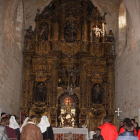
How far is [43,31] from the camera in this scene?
17.3 meters

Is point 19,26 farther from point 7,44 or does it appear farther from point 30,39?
point 7,44

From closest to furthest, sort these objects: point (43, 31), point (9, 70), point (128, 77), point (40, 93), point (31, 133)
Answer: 1. point (31, 133)
2. point (9, 70)
3. point (128, 77)
4. point (40, 93)
5. point (43, 31)

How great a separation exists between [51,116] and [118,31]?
6.92 metres

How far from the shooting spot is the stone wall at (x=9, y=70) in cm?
1192

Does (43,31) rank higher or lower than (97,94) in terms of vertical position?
higher

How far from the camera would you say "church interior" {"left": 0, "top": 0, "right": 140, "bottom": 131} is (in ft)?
50.8

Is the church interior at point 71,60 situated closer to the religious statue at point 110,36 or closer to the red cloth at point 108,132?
the religious statue at point 110,36

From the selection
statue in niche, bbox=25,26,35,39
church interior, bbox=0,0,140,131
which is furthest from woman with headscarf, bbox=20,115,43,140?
statue in niche, bbox=25,26,35,39

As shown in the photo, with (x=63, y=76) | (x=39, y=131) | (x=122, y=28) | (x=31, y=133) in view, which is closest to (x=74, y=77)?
(x=63, y=76)

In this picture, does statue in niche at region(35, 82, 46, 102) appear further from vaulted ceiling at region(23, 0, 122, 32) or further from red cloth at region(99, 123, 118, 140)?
red cloth at region(99, 123, 118, 140)

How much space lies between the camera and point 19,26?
16.2 meters

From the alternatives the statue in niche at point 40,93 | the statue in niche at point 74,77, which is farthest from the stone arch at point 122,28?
the statue in niche at point 40,93

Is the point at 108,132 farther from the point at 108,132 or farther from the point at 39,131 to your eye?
the point at 39,131

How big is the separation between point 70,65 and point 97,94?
2.71 meters
